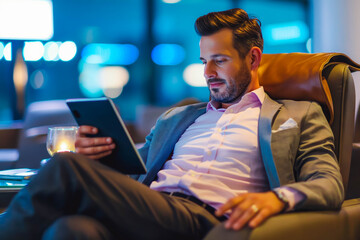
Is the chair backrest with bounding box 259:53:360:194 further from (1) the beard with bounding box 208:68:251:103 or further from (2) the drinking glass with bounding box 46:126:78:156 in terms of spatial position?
(2) the drinking glass with bounding box 46:126:78:156

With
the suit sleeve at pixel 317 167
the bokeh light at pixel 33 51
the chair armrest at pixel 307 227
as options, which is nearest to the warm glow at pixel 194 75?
the bokeh light at pixel 33 51

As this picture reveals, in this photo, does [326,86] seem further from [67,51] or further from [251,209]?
[67,51]

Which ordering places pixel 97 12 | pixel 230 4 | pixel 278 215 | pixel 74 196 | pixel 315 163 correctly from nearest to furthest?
pixel 278 215
pixel 74 196
pixel 315 163
pixel 97 12
pixel 230 4

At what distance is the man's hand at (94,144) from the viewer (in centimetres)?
153

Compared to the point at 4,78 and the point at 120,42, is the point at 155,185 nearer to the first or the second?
the point at 4,78

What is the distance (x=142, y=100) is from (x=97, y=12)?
139 cm

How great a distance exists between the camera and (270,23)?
305 inches

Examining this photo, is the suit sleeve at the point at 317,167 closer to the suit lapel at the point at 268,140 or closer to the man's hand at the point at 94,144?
the suit lapel at the point at 268,140

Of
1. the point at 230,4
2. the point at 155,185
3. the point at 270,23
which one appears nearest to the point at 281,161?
the point at 155,185

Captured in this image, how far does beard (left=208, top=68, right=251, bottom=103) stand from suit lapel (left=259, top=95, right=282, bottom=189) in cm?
16

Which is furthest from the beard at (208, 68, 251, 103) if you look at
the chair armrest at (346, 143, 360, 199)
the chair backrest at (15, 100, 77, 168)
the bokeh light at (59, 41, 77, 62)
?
the bokeh light at (59, 41, 77, 62)

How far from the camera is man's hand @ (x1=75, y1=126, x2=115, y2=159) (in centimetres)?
153

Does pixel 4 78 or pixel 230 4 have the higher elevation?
pixel 230 4

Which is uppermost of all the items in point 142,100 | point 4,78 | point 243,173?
point 243,173
